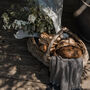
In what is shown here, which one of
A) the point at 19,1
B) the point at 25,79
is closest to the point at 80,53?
the point at 25,79

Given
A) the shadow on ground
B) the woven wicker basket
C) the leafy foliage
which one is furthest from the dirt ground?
the leafy foliage

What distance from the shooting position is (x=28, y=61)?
120 inches

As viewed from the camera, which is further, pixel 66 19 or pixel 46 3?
pixel 66 19

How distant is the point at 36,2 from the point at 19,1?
1609mm

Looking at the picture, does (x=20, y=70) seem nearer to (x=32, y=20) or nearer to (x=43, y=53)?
(x=43, y=53)

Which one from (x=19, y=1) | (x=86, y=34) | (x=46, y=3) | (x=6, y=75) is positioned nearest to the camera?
(x=6, y=75)

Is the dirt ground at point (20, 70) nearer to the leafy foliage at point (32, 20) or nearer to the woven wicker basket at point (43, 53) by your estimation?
the woven wicker basket at point (43, 53)

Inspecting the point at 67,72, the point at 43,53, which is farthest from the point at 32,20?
the point at 67,72

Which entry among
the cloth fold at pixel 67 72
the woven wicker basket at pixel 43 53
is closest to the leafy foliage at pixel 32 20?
the woven wicker basket at pixel 43 53

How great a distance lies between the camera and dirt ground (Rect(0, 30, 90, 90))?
8.80 ft

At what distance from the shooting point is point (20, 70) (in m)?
2.89

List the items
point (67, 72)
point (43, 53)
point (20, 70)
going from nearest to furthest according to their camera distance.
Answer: point (67, 72) → point (43, 53) → point (20, 70)

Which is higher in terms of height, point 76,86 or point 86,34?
point 86,34

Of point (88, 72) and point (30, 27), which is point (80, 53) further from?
point (30, 27)
